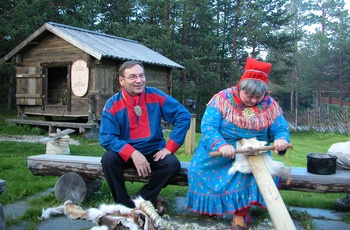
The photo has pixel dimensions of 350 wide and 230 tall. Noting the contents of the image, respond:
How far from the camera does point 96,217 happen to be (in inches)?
105

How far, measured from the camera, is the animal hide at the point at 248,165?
9.01 ft

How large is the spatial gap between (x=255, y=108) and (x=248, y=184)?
2.17 ft

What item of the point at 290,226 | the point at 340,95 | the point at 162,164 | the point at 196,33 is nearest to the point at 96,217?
the point at 162,164

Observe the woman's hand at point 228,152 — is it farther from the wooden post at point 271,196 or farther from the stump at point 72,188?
the stump at point 72,188

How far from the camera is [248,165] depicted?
8.96 feet

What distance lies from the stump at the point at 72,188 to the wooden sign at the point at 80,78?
6.94 metres

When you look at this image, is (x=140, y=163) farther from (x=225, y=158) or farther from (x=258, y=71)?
(x=258, y=71)

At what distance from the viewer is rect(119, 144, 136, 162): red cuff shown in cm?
308

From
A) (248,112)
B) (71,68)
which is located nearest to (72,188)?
(248,112)

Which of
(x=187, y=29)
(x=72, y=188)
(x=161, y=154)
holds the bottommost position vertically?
(x=72, y=188)

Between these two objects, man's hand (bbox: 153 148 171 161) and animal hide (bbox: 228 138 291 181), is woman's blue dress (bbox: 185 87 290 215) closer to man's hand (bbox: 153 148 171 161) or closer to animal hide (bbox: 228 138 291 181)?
animal hide (bbox: 228 138 291 181)

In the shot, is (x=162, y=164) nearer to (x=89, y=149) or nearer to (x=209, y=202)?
(x=209, y=202)

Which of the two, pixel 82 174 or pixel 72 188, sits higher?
pixel 82 174

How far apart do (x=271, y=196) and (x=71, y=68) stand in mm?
9227
